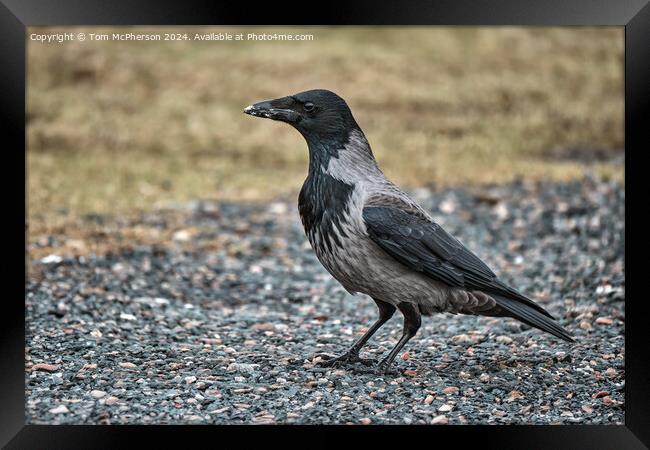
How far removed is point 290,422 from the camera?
5.04 m

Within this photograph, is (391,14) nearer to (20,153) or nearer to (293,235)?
(20,153)

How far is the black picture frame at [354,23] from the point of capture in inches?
187

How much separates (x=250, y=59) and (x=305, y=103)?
32.9 feet

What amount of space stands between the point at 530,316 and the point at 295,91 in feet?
30.1

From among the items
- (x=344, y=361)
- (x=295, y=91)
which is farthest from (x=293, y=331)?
(x=295, y=91)

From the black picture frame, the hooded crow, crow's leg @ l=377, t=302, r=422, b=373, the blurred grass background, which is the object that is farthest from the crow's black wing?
the blurred grass background

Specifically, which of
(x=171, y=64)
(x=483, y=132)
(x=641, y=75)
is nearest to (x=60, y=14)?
(x=641, y=75)

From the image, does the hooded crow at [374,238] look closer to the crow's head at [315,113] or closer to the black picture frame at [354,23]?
the crow's head at [315,113]

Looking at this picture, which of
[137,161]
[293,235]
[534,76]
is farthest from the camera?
[534,76]

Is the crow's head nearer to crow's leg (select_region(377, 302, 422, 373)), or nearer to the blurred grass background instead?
crow's leg (select_region(377, 302, 422, 373))

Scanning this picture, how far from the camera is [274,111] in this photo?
5508 mm

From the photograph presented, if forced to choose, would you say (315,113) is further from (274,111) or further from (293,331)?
(293,331)

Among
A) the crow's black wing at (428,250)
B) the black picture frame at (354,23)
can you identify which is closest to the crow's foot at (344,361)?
the crow's black wing at (428,250)

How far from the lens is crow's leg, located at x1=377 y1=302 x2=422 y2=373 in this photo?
18.7 ft
